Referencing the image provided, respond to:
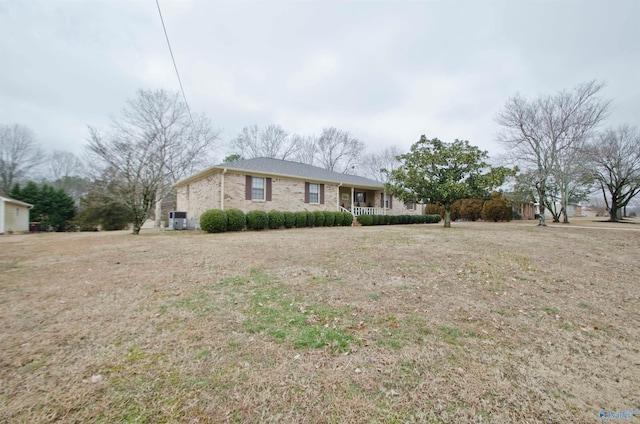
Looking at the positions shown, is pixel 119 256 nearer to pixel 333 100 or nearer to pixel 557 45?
pixel 333 100

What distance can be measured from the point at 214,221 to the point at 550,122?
21343 millimetres

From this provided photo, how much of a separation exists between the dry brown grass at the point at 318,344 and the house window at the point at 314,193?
11.3 metres

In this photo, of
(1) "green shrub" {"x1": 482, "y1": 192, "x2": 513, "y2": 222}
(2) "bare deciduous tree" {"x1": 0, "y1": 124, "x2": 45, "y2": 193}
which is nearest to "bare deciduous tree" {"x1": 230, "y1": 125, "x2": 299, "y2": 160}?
(2) "bare deciduous tree" {"x1": 0, "y1": 124, "x2": 45, "y2": 193}

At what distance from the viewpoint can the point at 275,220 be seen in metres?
12.8

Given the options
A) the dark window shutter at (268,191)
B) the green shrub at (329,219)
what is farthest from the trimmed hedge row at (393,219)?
the dark window shutter at (268,191)

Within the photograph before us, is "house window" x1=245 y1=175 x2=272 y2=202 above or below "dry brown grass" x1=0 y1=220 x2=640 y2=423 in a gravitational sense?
above

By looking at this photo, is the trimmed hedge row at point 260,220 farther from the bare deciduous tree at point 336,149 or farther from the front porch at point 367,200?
the bare deciduous tree at point 336,149

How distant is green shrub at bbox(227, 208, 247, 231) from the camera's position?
1163cm

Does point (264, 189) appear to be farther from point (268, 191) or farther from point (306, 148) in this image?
point (306, 148)

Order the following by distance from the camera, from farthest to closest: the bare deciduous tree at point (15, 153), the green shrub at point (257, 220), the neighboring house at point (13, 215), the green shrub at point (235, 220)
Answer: the bare deciduous tree at point (15, 153) < the neighboring house at point (13, 215) < the green shrub at point (257, 220) < the green shrub at point (235, 220)

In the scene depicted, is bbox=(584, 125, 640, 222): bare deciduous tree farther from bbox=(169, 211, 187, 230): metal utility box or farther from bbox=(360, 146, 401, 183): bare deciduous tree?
bbox=(169, 211, 187, 230): metal utility box

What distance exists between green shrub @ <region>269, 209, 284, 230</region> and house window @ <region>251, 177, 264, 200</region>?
195 cm

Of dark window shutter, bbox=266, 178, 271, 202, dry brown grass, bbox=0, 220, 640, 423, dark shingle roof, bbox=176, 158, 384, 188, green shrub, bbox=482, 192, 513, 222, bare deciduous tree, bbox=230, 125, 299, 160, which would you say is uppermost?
bare deciduous tree, bbox=230, 125, 299, 160

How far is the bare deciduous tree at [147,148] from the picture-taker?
12.9 metres
